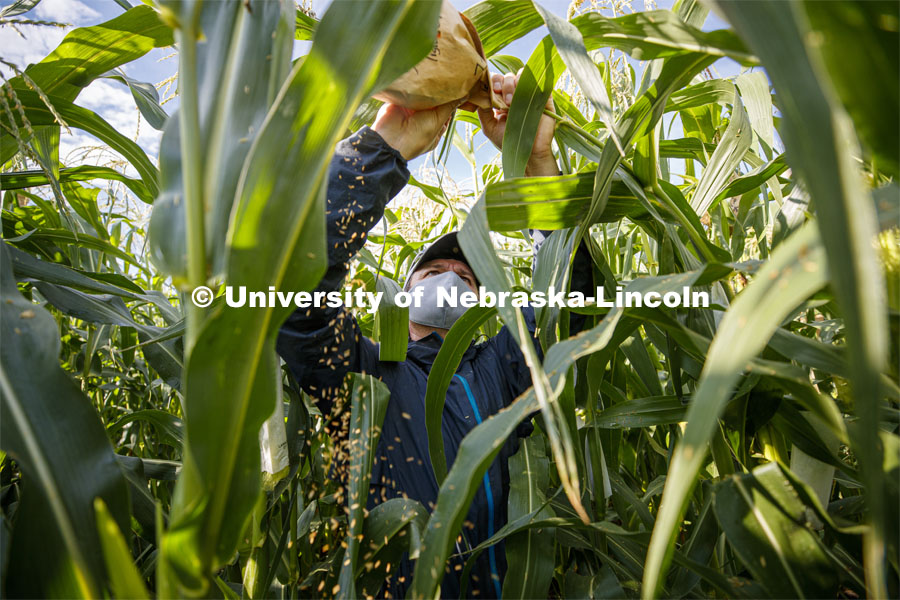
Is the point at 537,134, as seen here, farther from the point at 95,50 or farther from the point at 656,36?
the point at 95,50

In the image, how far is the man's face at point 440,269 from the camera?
1489 millimetres

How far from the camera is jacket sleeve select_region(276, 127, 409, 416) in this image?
2.90ft

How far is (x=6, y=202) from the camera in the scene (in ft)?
4.42

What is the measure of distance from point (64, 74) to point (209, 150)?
53cm

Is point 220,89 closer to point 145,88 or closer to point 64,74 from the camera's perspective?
point 64,74

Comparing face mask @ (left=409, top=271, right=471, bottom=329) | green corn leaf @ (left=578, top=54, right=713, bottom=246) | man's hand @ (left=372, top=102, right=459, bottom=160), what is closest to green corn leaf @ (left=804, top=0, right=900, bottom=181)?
green corn leaf @ (left=578, top=54, right=713, bottom=246)

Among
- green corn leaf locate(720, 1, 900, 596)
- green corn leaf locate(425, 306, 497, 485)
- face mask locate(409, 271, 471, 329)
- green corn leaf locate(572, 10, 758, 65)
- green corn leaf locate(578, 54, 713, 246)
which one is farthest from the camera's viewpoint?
face mask locate(409, 271, 471, 329)

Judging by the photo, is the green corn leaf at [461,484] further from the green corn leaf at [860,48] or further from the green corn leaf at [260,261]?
the green corn leaf at [860,48]

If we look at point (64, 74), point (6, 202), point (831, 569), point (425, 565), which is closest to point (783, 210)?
point (831, 569)

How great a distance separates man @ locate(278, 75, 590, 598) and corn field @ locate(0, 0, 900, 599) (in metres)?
0.07

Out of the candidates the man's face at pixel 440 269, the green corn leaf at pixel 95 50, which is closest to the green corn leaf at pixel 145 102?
the green corn leaf at pixel 95 50

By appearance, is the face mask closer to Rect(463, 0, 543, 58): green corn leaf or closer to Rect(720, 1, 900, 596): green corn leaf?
Rect(463, 0, 543, 58): green corn leaf

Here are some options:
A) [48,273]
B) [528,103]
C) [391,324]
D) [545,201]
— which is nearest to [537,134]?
[528,103]

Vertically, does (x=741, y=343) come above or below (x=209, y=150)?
below
